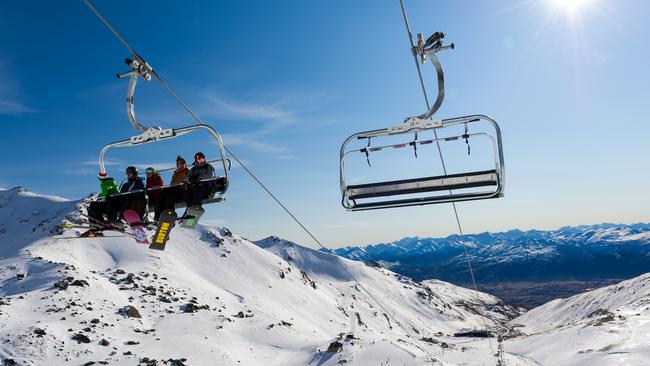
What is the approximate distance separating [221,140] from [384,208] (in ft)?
14.8

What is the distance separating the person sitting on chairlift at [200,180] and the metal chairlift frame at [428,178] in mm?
4391

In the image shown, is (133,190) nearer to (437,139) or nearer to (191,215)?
(191,215)

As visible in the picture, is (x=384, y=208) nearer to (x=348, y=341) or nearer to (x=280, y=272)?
(x=348, y=341)

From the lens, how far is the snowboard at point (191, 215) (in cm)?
1351

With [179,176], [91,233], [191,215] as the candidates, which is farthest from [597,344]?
[91,233]

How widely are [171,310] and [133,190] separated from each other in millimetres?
60967

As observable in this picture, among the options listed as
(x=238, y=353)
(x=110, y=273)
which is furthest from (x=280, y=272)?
(x=238, y=353)

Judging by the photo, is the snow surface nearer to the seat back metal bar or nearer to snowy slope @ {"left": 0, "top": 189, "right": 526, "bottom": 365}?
snowy slope @ {"left": 0, "top": 189, "right": 526, "bottom": 365}

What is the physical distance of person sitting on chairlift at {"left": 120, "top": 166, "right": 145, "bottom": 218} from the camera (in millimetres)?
13945

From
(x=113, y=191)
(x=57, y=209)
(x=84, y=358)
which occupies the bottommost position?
(x=84, y=358)

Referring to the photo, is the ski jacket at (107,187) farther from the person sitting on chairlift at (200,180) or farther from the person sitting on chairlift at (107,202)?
the person sitting on chairlift at (200,180)

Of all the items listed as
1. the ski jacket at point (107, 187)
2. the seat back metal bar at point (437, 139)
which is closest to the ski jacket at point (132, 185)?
the ski jacket at point (107, 187)

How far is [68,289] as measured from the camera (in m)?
63.6

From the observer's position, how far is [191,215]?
13.6 meters
